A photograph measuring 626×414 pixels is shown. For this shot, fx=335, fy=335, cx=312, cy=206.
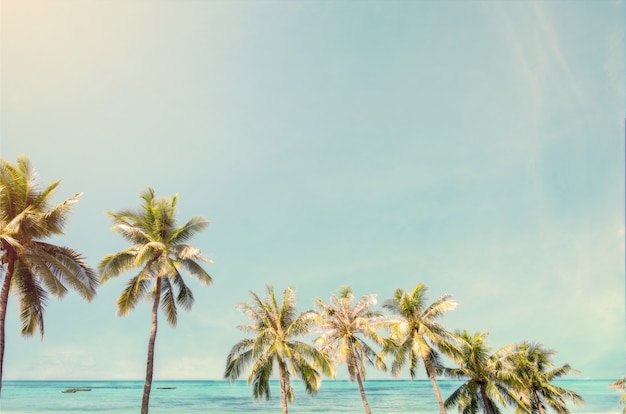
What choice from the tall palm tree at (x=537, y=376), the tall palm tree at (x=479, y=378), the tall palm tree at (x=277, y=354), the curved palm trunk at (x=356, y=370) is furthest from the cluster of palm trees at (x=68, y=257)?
the tall palm tree at (x=537, y=376)

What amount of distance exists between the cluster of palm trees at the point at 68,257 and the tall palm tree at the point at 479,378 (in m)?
22.6

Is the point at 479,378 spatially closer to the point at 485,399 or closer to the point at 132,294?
the point at 485,399

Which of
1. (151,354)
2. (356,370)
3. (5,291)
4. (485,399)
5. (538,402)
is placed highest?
(5,291)

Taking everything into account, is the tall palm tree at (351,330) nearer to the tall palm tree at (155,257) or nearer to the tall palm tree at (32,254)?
the tall palm tree at (155,257)

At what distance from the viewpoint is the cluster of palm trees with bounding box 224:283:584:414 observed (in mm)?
23625

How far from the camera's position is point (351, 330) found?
1036 inches

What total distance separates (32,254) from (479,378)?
105 ft

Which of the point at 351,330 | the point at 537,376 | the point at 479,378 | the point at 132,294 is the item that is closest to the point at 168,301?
the point at 132,294

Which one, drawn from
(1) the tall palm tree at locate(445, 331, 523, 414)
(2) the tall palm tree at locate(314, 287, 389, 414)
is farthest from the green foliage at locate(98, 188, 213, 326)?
(1) the tall palm tree at locate(445, 331, 523, 414)

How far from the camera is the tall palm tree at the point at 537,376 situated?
30125mm

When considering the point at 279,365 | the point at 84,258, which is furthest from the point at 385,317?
the point at 84,258

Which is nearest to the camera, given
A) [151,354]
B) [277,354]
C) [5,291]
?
[5,291]

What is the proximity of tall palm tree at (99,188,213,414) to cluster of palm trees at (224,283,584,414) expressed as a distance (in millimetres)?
5699

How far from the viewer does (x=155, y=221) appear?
21.4m
